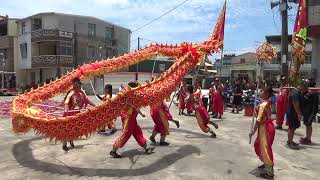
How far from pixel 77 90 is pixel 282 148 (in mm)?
5190

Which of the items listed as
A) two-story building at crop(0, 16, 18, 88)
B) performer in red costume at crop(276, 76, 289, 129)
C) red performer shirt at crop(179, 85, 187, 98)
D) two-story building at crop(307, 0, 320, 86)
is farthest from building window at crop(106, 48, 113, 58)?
performer in red costume at crop(276, 76, 289, 129)

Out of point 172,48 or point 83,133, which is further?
point 172,48

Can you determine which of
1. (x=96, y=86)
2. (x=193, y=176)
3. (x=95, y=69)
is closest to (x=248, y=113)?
(x=95, y=69)

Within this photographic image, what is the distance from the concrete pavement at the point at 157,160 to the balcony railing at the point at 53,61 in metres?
34.8

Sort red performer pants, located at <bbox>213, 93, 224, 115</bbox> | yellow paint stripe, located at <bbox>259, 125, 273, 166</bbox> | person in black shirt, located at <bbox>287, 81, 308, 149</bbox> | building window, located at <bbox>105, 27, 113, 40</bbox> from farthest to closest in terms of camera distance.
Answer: building window, located at <bbox>105, 27, 113, 40</bbox>
red performer pants, located at <bbox>213, 93, 224, 115</bbox>
person in black shirt, located at <bbox>287, 81, 308, 149</bbox>
yellow paint stripe, located at <bbox>259, 125, 273, 166</bbox>

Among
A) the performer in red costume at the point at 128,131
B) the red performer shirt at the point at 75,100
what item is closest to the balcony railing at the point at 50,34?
the red performer shirt at the point at 75,100

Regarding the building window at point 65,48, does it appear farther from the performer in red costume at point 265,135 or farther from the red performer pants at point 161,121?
the performer in red costume at point 265,135

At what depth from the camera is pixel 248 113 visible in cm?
1820

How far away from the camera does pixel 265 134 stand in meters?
7.60

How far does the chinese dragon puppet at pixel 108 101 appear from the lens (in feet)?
26.3

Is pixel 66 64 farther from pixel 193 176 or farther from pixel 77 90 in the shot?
pixel 193 176

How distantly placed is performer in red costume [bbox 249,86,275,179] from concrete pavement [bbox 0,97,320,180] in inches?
12.6

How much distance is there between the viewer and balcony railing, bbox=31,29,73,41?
150 feet

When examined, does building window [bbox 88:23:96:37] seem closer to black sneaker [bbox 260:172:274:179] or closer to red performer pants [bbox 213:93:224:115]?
red performer pants [bbox 213:93:224:115]
